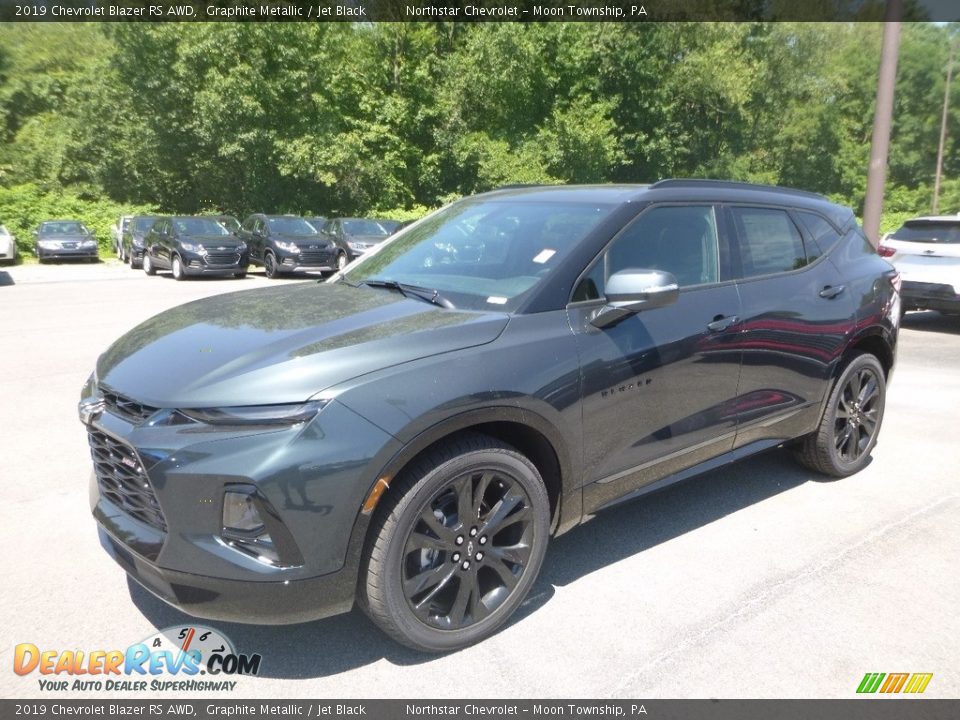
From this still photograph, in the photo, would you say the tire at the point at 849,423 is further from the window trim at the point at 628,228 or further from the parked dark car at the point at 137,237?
the parked dark car at the point at 137,237

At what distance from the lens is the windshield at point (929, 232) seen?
10.9 meters

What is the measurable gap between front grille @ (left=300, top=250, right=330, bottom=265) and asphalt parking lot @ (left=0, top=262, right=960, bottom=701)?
15.3 meters

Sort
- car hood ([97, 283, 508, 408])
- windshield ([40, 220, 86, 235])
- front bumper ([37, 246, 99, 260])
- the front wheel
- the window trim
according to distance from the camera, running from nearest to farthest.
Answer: car hood ([97, 283, 508, 408])
the window trim
the front wheel
front bumper ([37, 246, 99, 260])
windshield ([40, 220, 86, 235])

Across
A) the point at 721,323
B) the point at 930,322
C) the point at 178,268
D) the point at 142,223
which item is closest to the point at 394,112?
the point at 142,223

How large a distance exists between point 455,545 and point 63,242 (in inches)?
1066

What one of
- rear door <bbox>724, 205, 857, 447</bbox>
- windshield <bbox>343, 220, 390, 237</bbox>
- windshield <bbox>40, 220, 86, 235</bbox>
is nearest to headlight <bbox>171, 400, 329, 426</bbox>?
rear door <bbox>724, 205, 857, 447</bbox>

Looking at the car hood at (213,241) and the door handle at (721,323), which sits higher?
the door handle at (721,323)

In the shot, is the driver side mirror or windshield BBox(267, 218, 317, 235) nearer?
the driver side mirror

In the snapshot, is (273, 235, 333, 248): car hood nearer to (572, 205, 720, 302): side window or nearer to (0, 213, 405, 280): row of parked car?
(0, 213, 405, 280): row of parked car

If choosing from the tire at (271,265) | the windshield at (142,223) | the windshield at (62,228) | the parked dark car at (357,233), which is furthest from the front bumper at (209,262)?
the windshield at (62,228)

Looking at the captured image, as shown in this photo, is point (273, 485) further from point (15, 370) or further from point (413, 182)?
point (413, 182)

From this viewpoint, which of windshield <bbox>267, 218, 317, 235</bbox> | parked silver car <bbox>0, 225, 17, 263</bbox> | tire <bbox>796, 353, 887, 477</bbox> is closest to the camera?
tire <bbox>796, 353, 887, 477</bbox>

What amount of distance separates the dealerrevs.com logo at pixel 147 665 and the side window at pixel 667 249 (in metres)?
1.99

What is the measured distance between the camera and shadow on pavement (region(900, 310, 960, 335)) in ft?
38.6
